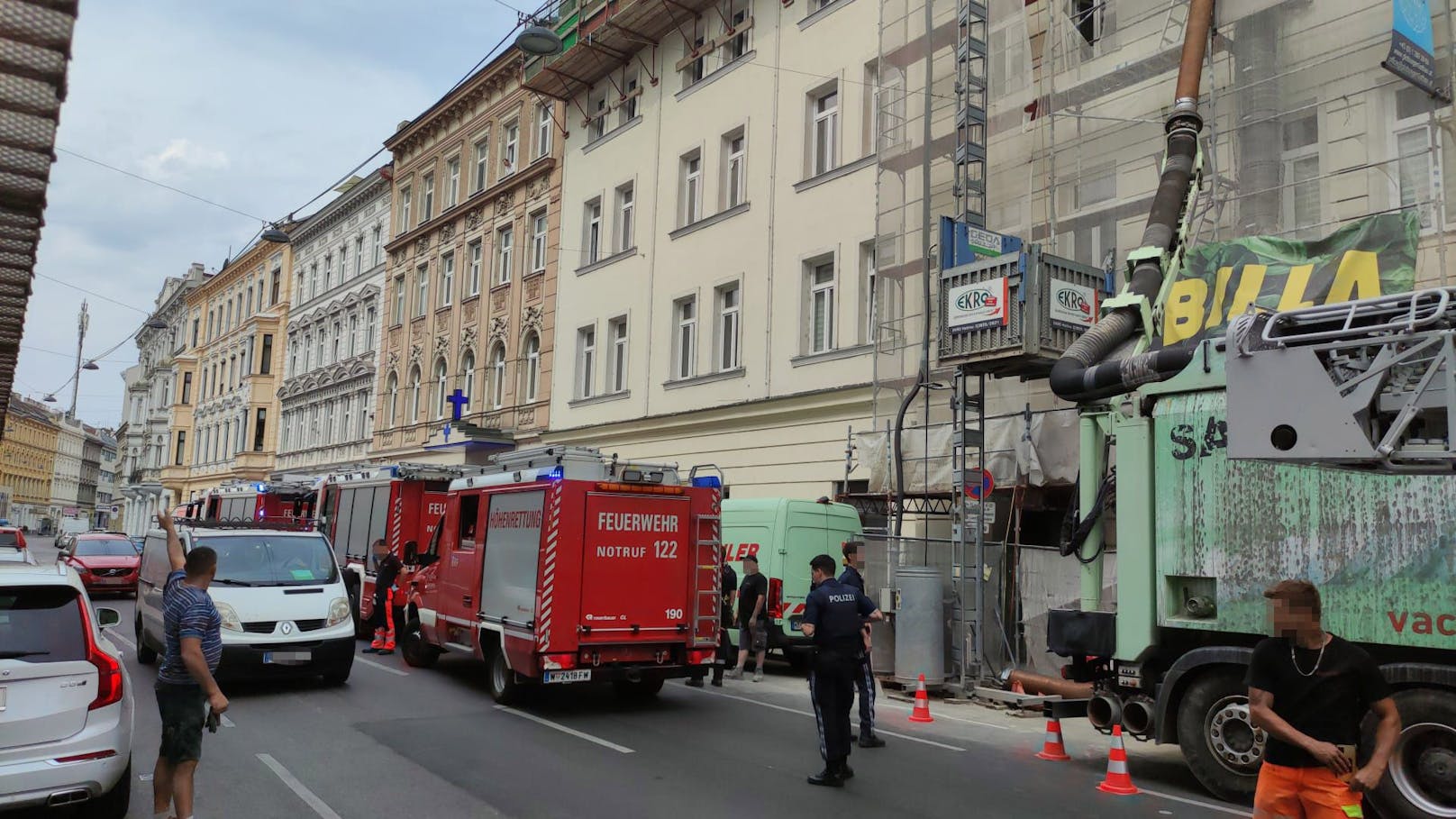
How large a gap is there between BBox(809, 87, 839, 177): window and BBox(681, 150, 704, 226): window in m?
3.74

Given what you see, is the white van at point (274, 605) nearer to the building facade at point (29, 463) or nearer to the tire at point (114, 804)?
the tire at point (114, 804)

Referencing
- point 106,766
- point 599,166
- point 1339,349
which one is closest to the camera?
point 1339,349

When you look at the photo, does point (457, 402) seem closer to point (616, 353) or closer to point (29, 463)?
point (616, 353)

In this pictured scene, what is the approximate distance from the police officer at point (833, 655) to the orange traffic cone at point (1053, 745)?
1947 mm

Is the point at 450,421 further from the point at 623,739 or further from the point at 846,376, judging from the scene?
the point at 623,739

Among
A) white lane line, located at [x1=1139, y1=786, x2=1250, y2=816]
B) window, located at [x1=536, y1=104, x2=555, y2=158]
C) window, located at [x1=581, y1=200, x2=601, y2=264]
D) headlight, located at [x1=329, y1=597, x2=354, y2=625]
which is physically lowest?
white lane line, located at [x1=1139, y1=786, x2=1250, y2=816]

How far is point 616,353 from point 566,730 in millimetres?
17225

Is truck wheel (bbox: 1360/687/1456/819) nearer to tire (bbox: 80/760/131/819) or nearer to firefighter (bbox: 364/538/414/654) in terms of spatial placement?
tire (bbox: 80/760/131/819)

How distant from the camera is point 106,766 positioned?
613cm

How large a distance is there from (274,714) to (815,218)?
1330 centimetres

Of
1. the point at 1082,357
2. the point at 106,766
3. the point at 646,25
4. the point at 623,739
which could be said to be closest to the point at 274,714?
the point at 623,739

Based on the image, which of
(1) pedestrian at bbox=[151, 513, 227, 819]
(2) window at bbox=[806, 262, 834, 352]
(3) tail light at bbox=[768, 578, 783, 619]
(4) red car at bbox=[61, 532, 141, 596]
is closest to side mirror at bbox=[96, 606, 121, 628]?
(1) pedestrian at bbox=[151, 513, 227, 819]

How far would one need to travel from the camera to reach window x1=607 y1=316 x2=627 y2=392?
86.7 ft

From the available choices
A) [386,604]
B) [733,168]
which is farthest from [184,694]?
[733,168]
